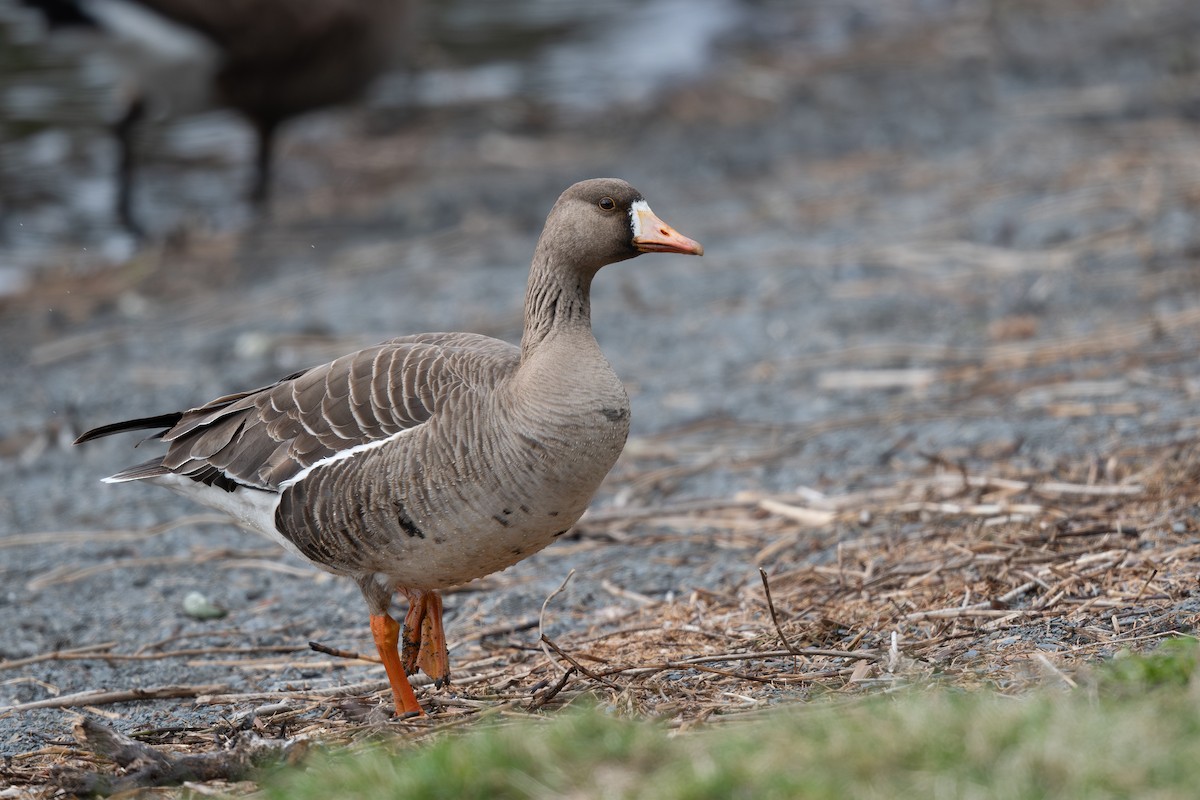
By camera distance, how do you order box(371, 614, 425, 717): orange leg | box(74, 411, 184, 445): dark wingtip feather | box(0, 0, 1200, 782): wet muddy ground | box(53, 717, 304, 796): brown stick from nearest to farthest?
box(53, 717, 304, 796): brown stick < box(371, 614, 425, 717): orange leg < box(74, 411, 184, 445): dark wingtip feather < box(0, 0, 1200, 782): wet muddy ground

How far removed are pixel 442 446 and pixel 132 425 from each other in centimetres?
156

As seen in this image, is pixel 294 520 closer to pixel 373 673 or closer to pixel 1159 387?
pixel 373 673

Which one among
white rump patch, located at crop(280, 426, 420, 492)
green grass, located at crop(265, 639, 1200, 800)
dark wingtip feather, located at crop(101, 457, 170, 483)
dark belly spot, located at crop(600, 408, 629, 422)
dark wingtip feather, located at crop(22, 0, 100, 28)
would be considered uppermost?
dark wingtip feather, located at crop(22, 0, 100, 28)

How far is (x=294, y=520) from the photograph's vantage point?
4770 mm

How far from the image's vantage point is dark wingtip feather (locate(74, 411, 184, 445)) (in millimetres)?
5238

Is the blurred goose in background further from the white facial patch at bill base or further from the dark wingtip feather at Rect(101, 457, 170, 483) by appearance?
the white facial patch at bill base

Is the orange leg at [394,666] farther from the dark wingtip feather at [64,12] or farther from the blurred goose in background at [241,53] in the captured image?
the dark wingtip feather at [64,12]

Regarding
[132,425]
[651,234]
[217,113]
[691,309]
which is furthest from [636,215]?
[217,113]

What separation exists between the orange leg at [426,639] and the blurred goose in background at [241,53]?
8.16 m

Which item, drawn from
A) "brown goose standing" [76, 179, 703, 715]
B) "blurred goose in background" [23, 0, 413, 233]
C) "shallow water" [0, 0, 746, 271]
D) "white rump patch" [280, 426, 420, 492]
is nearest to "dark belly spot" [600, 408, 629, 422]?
"brown goose standing" [76, 179, 703, 715]

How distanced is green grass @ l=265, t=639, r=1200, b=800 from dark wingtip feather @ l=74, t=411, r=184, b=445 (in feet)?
7.33

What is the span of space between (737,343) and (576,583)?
3.14 metres

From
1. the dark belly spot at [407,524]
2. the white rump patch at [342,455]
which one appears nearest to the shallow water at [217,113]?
the white rump patch at [342,455]

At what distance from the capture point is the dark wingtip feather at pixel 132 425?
5238mm
